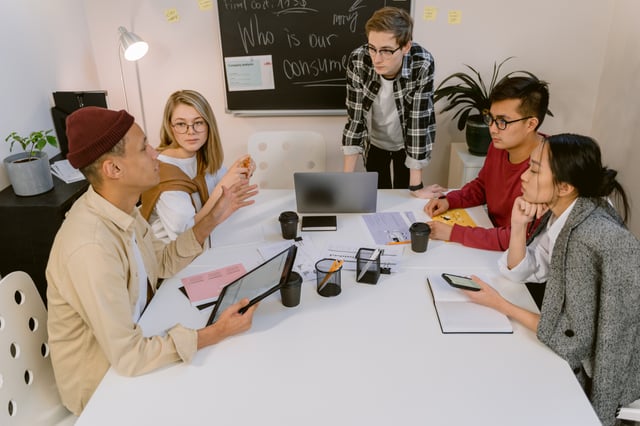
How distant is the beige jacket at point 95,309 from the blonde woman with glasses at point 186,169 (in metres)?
0.48

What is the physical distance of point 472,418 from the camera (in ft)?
3.67

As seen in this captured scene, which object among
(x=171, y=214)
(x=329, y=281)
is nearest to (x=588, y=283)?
(x=329, y=281)

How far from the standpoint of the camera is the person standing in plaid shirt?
7.36ft

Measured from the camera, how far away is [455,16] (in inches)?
124


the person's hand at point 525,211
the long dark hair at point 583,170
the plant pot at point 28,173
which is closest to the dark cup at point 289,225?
the person's hand at point 525,211

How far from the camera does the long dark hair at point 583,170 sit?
137cm

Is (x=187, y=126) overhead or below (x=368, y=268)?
overhead

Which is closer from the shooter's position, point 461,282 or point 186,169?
point 461,282

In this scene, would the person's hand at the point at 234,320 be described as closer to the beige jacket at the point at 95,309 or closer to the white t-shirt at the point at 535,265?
the beige jacket at the point at 95,309

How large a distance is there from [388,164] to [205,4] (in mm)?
1589

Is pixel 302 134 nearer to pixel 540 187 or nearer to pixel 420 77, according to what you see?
pixel 420 77

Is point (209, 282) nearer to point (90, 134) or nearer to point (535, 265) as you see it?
point (90, 134)

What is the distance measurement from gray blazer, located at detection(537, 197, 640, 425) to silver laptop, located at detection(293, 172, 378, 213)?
86cm

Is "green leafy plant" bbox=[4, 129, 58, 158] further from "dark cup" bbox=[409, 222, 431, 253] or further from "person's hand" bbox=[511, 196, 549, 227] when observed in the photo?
"person's hand" bbox=[511, 196, 549, 227]
